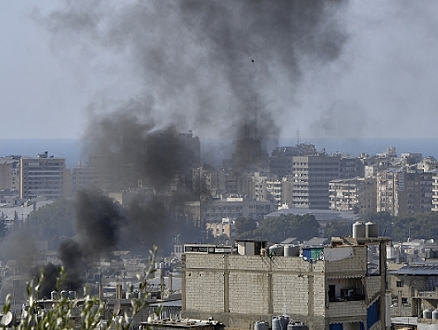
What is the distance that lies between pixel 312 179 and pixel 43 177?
79.0 feet

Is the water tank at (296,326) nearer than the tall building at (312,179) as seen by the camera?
Yes

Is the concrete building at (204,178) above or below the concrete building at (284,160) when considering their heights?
below

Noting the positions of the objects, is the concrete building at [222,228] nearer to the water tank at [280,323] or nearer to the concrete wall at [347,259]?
the concrete wall at [347,259]

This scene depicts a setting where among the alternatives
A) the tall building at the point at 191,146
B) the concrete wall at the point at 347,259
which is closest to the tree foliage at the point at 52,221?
the tall building at the point at 191,146

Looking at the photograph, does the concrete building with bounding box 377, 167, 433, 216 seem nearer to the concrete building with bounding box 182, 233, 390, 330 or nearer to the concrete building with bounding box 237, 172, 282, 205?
the concrete building with bounding box 237, 172, 282, 205

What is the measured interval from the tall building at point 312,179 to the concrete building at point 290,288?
124745 millimetres

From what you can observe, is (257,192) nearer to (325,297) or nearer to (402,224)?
(402,224)

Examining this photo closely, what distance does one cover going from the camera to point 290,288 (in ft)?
64.5

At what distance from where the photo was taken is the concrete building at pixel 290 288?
A: 19.5m

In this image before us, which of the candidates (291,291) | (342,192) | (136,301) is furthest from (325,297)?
(342,192)

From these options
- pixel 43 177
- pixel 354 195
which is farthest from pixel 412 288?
pixel 354 195

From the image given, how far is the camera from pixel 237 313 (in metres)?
19.8

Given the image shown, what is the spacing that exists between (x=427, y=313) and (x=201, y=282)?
4.29m

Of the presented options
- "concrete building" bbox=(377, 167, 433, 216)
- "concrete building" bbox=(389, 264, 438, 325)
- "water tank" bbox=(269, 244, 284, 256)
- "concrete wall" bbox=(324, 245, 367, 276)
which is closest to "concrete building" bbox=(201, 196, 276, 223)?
"concrete building" bbox=(377, 167, 433, 216)
